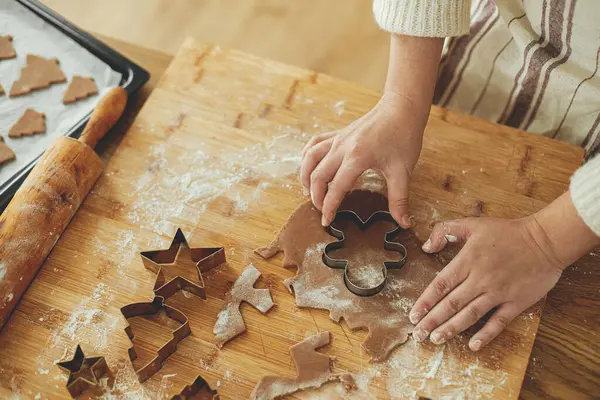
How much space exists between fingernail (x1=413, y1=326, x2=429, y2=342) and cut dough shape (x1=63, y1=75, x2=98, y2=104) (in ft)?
3.42

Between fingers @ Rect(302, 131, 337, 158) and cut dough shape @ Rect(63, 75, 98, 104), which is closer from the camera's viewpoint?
fingers @ Rect(302, 131, 337, 158)

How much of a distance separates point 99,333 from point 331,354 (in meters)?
0.46

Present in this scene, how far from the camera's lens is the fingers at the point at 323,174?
1238 mm

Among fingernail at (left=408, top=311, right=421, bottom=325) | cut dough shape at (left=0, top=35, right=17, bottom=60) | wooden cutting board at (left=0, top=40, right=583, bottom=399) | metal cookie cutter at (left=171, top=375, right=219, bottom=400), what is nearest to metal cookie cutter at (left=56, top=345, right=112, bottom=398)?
wooden cutting board at (left=0, top=40, right=583, bottom=399)

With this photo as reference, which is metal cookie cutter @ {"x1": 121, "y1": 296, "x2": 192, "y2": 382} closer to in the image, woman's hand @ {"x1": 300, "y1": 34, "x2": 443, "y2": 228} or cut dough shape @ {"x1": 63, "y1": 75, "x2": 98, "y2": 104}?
woman's hand @ {"x1": 300, "y1": 34, "x2": 443, "y2": 228}

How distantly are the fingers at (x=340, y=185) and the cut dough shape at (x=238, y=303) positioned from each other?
201mm

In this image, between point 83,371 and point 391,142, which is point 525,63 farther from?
point 83,371

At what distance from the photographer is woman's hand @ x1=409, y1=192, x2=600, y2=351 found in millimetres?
1108

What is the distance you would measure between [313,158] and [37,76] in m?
0.85

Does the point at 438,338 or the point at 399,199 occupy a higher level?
the point at 399,199

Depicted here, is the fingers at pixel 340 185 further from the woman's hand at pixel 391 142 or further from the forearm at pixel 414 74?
the forearm at pixel 414 74

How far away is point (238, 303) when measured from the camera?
1176 mm

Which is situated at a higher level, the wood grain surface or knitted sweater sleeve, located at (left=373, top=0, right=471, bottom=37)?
knitted sweater sleeve, located at (left=373, top=0, right=471, bottom=37)

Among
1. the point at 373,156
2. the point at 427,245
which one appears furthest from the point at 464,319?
the point at 373,156
